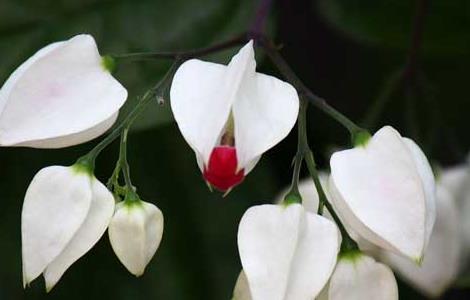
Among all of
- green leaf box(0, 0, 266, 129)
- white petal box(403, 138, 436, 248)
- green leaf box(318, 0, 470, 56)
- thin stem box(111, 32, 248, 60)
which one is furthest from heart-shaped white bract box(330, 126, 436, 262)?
green leaf box(318, 0, 470, 56)

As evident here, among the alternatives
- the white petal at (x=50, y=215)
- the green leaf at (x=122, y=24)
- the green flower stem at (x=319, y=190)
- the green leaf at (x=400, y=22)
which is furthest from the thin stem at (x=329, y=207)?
the green leaf at (x=400, y=22)

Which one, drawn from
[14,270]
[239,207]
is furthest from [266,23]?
[14,270]

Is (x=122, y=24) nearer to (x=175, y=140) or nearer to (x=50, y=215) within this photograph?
(x=175, y=140)

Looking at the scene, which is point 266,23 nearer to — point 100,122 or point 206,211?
point 206,211

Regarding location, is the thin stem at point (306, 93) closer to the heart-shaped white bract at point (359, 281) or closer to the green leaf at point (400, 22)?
the heart-shaped white bract at point (359, 281)

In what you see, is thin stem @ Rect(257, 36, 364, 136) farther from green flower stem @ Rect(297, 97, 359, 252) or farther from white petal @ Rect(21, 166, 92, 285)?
white petal @ Rect(21, 166, 92, 285)

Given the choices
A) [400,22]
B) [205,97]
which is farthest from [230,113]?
[400,22]

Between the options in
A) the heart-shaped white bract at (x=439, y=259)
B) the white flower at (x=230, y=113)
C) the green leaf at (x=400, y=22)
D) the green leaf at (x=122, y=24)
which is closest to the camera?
the white flower at (x=230, y=113)
